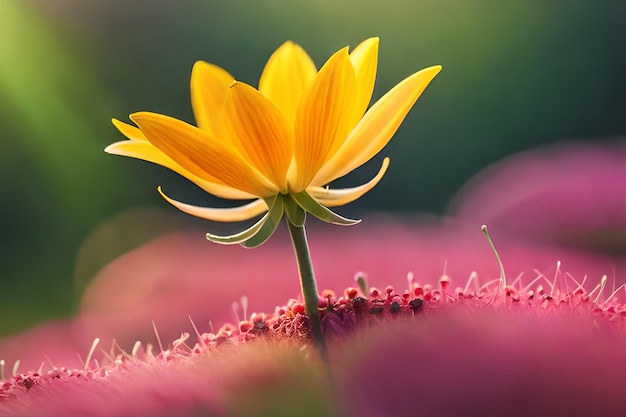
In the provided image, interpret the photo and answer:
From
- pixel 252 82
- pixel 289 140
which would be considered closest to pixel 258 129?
pixel 289 140

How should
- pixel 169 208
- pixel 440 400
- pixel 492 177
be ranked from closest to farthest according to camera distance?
pixel 440 400, pixel 492 177, pixel 169 208

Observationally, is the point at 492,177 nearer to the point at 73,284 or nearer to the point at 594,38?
the point at 594,38

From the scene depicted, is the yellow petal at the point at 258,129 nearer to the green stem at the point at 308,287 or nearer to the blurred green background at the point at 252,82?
the green stem at the point at 308,287

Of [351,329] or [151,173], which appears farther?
[151,173]

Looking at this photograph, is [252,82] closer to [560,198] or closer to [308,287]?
[560,198]

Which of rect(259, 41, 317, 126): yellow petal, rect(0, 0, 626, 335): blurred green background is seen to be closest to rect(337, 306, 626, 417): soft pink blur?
rect(259, 41, 317, 126): yellow petal

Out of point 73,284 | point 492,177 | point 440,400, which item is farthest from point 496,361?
point 73,284
